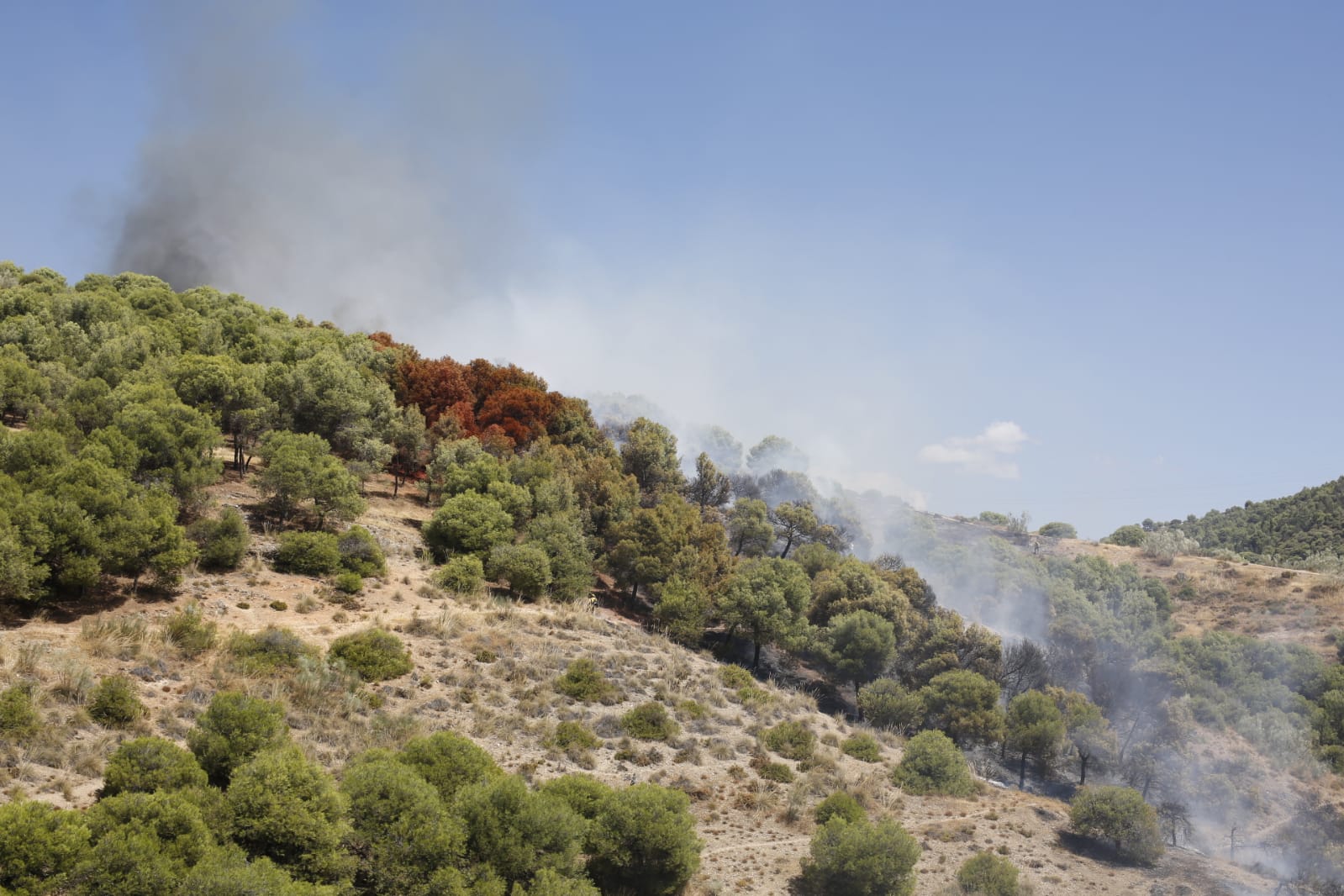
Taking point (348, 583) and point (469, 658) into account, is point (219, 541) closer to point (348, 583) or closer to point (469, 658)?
point (348, 583)

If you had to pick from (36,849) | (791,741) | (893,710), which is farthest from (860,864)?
(893,710)

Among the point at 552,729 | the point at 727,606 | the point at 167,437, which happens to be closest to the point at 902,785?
the point at 552,729

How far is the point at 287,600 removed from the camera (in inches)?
1172

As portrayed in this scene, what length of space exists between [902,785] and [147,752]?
26.9 m

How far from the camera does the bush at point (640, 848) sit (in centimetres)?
1855

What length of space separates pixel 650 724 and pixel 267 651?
45.9ft

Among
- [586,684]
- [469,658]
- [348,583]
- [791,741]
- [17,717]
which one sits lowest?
[791,741]

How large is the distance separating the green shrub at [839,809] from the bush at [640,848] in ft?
23.6

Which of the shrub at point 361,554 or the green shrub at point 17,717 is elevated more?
the shrub at point 361,554

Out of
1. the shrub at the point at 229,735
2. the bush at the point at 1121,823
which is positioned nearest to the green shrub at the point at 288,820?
the shrub at the point at 229,735

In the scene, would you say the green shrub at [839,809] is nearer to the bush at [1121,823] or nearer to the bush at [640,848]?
the bush at [640,848]

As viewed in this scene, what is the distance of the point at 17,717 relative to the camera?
16547 mm

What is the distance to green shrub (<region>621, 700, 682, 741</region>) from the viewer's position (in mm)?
28141

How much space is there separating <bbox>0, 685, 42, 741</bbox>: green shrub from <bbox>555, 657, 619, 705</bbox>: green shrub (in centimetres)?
1651
